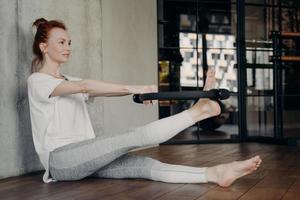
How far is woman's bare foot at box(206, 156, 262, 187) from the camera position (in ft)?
6.53

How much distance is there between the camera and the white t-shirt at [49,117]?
2291 millimetres

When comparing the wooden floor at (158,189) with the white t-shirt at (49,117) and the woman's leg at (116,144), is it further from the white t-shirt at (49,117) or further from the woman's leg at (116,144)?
the white t-shirt at (49,117)

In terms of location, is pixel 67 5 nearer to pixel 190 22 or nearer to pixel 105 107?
pixel 105 107

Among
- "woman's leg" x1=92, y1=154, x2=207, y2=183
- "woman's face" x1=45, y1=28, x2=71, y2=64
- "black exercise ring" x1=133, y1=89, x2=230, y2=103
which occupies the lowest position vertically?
"woman's leg" x1=92, y1=154, x2=207, y2=183

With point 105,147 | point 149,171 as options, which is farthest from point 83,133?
point 149,171

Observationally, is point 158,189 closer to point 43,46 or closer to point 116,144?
point 116,144

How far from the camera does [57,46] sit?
242 centimetres

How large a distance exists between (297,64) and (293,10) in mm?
1711

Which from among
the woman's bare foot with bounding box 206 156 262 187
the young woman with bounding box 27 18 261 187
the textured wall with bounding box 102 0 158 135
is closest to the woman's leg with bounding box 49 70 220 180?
→ the young woman with bounding box 27 18 261 187

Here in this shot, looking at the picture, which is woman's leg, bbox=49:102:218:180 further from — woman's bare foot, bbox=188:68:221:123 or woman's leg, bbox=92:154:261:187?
woman's leg, bbox=92:154:261:187

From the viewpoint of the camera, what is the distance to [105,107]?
12.1 ft

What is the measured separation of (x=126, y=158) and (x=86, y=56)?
1131 mm

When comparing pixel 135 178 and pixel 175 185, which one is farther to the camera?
pixel 135 178

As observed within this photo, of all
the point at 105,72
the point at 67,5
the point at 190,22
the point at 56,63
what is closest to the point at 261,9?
the point at 190,22
